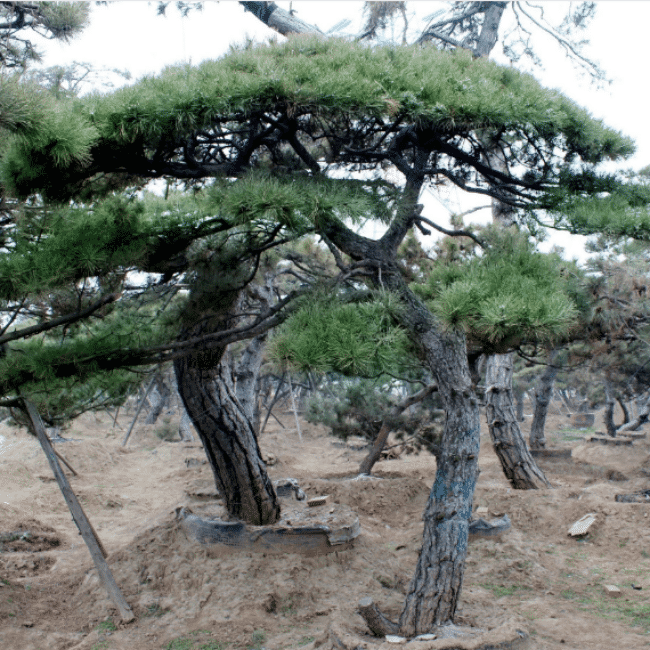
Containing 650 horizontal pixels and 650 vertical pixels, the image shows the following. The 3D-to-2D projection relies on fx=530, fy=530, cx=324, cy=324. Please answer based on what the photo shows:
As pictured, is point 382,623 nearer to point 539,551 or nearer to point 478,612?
point 478,612

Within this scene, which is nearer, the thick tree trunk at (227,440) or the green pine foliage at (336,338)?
the green pine foliage at (336,338)

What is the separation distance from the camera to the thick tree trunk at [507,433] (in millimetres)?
7258

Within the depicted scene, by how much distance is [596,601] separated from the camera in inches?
176

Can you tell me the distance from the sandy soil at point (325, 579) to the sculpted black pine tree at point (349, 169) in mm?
1241

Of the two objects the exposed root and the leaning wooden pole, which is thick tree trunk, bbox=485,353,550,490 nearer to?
the exposed root

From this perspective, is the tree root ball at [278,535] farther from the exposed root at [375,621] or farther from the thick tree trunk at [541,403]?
the thick tree trunk at [541,403]

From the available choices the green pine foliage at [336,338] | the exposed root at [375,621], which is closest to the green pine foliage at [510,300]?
the green pine foliage at [336,338]

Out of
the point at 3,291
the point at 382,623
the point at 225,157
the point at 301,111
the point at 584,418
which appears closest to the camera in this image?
the point at 3,291

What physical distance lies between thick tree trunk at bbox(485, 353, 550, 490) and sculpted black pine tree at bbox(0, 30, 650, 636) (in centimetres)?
387

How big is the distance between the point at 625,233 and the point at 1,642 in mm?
5262

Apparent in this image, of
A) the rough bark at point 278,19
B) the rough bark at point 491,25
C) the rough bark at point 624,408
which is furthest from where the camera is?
the rough bark at point 624,408

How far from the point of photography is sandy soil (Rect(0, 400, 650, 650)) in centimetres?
404

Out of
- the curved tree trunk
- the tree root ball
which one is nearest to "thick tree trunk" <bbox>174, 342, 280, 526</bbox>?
the curved tree trunk

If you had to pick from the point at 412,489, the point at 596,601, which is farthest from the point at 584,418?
the point at 596,601
